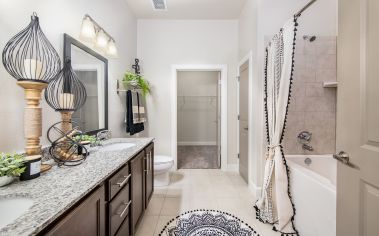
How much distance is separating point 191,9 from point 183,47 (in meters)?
0.62

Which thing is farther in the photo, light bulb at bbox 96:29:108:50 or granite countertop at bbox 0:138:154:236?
light bulb at bbox 96:29:108:50

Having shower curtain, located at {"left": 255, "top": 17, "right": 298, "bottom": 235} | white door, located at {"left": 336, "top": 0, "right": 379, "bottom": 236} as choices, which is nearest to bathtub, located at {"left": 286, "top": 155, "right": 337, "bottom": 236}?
shower curtain, located at {"left": 255, "top": 17, "right": 298, "bottom": 235}

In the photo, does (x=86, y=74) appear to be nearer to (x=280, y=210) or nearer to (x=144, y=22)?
(x=144, y=22)

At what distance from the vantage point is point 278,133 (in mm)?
1857

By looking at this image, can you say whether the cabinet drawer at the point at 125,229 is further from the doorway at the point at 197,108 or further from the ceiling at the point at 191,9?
the doorway at the point at 197,108

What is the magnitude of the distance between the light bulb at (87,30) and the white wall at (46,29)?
2.2 inches

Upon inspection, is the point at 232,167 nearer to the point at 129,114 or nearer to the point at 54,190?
the point at 129,114

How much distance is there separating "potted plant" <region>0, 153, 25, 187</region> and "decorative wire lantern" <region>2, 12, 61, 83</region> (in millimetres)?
404

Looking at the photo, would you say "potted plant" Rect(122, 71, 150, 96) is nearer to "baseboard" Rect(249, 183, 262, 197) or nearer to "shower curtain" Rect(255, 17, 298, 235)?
"shower curtain" Rect(255, 17, 298, 235)

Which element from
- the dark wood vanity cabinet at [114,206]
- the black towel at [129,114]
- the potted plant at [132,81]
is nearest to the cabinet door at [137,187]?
the dark wood vanity cabinet at [114,206]

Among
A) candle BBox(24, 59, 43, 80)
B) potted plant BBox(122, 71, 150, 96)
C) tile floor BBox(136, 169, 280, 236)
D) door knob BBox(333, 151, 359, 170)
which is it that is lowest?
Result: tile floor BBox(136, 169, 280, 236)

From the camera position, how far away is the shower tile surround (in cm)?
230

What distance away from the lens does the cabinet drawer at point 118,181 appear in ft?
3.52

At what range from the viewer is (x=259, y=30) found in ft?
7.59
